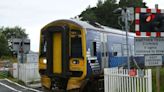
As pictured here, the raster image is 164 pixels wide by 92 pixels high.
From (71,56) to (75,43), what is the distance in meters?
0.52


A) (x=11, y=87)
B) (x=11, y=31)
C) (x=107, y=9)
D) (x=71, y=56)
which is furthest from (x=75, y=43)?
(x=11, y=31)

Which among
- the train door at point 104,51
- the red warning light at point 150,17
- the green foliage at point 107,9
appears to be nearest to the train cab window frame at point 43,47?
the train door at point 104,51

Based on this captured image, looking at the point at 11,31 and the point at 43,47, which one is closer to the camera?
the point at 43,47

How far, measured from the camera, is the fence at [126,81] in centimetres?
1374

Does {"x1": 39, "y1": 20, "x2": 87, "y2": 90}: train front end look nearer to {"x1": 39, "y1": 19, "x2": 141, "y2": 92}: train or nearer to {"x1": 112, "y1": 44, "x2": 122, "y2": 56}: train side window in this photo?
{"x1": 39, "y1": 19, "x2": 141, "y2": 92}: train

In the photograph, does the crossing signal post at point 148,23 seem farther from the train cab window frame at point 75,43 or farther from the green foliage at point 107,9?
the green foliage at point 107,9

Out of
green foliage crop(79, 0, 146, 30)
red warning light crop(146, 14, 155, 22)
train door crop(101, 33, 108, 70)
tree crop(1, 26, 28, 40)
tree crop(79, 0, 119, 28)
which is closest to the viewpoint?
red warning light crop(146, 14, 155, 22)

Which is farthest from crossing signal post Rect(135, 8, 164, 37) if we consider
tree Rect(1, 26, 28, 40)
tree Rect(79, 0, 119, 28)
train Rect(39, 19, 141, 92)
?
tree Rect(1, 26, 28, 40)

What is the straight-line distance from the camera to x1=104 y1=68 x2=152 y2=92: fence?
13.7 meters

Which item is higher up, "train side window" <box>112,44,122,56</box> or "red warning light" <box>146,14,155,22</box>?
"red warning light" <box>146,14,155,22</box>

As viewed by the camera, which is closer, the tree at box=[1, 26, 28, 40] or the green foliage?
the green foliage

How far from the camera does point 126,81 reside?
49.0 feet

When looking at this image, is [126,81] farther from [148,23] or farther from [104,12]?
[104,12]

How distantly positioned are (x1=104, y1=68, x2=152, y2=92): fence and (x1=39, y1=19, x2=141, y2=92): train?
4.63 ft
